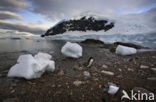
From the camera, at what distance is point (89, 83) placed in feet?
4.99

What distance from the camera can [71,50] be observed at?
3.40 m

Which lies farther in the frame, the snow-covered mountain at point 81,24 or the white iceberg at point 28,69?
the snow-covered mountain at point 81,24

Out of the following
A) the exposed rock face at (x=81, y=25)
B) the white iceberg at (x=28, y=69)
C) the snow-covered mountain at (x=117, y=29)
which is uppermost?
the exposed rock face at (x=81, y=25)

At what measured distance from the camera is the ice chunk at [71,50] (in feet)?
11.0

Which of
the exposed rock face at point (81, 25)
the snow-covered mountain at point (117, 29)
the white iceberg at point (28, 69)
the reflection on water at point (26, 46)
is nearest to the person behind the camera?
the white iceberg at point (28, 69)

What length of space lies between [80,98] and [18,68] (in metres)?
1.35

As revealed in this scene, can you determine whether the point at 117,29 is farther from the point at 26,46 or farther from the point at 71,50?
the point at 71,50

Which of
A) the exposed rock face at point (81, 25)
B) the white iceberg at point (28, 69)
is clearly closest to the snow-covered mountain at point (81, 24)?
the exposed rock face at point (81, 25)

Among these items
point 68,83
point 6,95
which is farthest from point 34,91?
point 68,83

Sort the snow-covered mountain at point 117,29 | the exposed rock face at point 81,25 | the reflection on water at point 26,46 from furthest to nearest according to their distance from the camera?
the exposed rock face at point 81,25
the snow-covered mountain at point 117,29
the reflection on water at point 26,46

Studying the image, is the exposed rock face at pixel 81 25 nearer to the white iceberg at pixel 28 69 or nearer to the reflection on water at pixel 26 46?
the reflection on water at pixel 26 46

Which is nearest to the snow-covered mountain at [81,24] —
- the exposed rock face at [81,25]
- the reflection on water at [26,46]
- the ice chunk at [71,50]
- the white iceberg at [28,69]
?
the exposed rock face at [81,25]

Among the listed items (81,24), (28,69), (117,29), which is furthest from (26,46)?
(81,24)

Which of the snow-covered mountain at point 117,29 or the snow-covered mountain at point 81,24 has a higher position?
the snow-covered mountain at point 81,24
